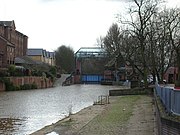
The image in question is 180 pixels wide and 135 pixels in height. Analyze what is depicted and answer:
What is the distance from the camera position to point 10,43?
4215 inches

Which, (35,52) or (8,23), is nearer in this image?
(8,23)

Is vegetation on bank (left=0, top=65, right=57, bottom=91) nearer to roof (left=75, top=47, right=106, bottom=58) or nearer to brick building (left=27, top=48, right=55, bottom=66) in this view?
roof (left=75, top=47, right=106, bottom=58)

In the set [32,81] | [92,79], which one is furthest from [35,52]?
[32,81]

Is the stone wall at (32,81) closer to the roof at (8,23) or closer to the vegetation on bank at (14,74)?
the vegetation on bank at (14,74)

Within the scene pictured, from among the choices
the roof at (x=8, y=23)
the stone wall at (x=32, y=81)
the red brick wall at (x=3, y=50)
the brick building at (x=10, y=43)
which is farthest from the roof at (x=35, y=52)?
the red brick wall at (x=3, y=50)

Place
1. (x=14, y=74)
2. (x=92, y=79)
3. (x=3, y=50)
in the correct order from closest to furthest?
(x=14, y=74), (x=3, y=50), (x=92, y=79)

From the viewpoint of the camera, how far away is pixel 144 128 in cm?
1927

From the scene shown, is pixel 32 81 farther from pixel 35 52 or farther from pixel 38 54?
pixel 35 52

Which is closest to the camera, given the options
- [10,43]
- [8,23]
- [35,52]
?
[10,43]

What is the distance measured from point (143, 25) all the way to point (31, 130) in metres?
33.1

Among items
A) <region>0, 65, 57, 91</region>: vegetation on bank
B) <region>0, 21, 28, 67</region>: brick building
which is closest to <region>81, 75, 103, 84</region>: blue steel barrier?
<region>0, 21, 28, 67</region>: brick building

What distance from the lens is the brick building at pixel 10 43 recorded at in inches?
3880

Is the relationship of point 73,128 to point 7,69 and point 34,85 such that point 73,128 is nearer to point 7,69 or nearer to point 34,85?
point 7,69

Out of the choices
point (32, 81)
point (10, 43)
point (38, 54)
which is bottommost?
point (32, 81)
